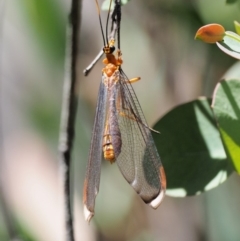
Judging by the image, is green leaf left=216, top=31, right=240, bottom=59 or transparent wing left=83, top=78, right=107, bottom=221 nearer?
green leaf left=216, top=31, right=240, bottom=59

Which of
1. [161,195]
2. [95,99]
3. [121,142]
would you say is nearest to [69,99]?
[121,142]

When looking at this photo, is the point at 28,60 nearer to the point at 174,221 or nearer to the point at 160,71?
the point at 160,71

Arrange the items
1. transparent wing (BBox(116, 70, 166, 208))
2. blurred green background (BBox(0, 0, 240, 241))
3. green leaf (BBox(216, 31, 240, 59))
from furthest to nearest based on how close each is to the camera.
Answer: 1. blurred green background (BBox(0, 0, 240, 241))
2. transparent wing (BBox(116, 70, 166, 208))
3. green leaf (BBox(216, 31, 240, 59))

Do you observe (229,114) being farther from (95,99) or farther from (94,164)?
(95,99)

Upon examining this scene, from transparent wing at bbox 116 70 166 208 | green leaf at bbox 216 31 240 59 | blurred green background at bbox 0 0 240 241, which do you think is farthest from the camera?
blurred green background at bbox 0 0 240 241

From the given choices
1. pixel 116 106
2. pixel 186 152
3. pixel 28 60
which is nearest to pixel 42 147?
pixel 28 60

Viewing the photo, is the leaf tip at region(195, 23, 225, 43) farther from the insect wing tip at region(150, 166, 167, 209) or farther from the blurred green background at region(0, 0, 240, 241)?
the blurred green background at region(0, 0, 240, 241)

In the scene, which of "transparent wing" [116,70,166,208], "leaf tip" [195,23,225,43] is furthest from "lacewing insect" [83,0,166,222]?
"leaf tip" [195,23,225,43]

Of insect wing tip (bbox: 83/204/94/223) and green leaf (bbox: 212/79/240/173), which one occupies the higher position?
green leaf (bbox: 212/79/240/173)
